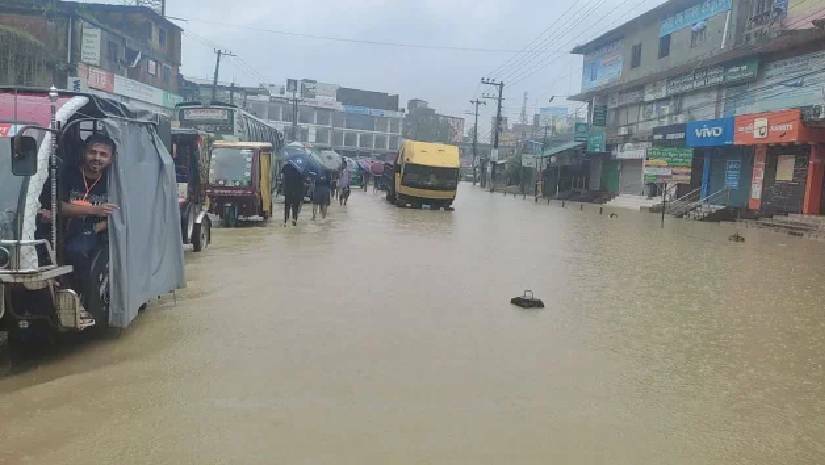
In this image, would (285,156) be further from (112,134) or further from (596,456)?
(596,456)

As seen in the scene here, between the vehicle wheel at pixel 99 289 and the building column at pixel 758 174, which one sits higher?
the building column at pixel 758 174

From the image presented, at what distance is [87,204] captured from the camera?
580 centimetres

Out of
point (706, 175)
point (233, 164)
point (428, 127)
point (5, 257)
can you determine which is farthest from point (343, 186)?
point (428, 127)

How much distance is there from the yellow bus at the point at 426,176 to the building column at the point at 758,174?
12.8m

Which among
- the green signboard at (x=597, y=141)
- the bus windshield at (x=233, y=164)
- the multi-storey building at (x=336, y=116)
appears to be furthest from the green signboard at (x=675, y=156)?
the multi-storey building at (x=336, y=116)

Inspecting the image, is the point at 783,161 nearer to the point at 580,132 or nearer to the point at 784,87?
the point at 784,87

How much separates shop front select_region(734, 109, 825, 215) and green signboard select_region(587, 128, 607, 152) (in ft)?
51.9

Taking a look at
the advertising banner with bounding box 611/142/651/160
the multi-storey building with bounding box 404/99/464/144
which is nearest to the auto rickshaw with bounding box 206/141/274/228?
the advertising banner with bounding box 611/142/651/160

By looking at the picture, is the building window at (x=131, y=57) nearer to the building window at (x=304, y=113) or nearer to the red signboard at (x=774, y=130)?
the red signboard at (x=774, y=130)

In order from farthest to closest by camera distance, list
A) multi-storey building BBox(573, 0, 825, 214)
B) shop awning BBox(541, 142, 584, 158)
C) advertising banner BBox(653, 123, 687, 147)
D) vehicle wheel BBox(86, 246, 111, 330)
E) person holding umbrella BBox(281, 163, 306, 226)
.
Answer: shop awning BBox(541, 142, 584, 158) < advertising banner BBox(653, 123, 687, 147) < multi-storey building BBox(573, 0, 825, 214) < person holding umbrella BBox(281, 163, 306, 226) < vehicle wheel BBox(86, 246, 111, 330)

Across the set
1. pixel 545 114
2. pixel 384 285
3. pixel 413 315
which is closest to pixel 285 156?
pixel 384 285

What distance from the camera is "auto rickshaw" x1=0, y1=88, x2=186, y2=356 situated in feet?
17.3

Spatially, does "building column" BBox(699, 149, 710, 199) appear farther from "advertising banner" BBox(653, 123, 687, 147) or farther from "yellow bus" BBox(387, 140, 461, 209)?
"yellow bus" BBox(387, 140, 461, 209)

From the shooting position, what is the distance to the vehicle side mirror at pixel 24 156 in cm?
503
